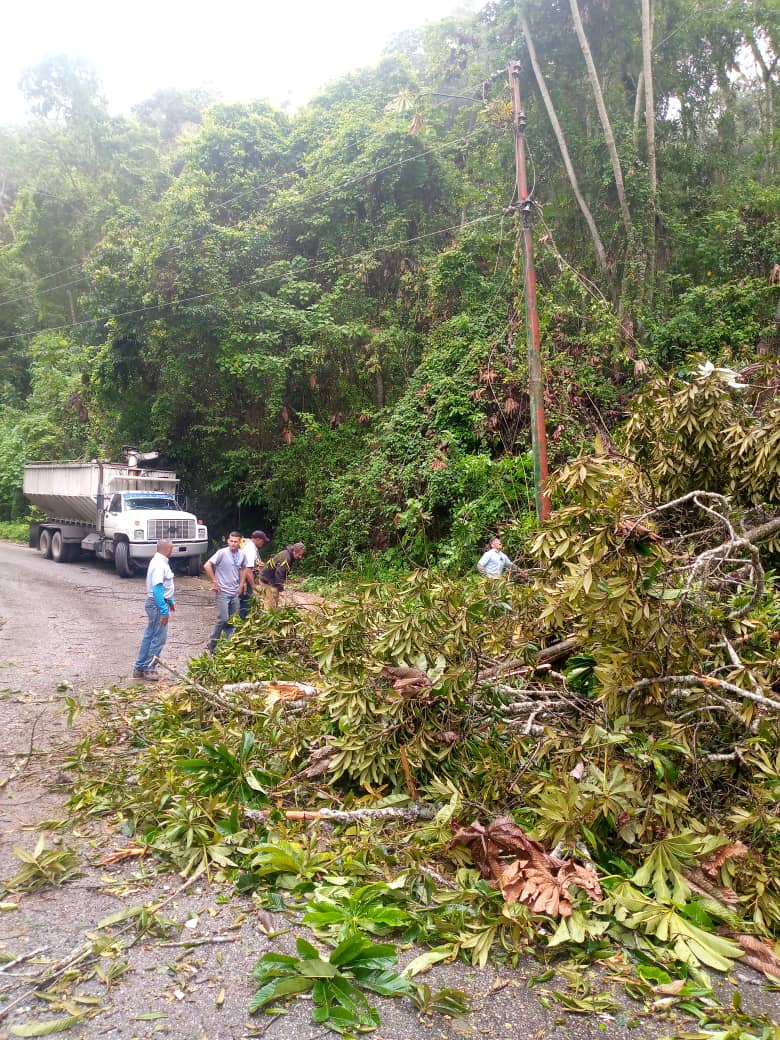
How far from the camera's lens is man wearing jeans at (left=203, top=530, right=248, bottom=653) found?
27.8 ft

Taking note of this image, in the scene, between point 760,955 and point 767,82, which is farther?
point 767,82

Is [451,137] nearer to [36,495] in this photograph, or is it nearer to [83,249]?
[36,495]

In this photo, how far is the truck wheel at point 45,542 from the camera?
19.8 meters

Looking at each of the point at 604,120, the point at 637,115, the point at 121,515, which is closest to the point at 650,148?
the point at 637,115

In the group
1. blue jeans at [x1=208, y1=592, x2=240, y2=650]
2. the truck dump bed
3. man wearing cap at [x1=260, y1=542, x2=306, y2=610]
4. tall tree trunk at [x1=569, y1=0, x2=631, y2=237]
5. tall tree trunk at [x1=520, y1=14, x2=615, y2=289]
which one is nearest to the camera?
man wearing cap at [x1=260, y1=542, x2=306, y2=610]

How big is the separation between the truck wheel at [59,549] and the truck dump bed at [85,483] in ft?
1.71

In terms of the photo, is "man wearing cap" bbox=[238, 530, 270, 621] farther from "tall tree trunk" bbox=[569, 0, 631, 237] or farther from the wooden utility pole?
"tall tree trunk" bbox=[569, 0, 631, 237]

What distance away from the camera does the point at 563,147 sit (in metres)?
16.7

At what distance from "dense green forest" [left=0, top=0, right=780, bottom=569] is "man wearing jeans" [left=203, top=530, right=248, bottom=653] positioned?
5.16 metres

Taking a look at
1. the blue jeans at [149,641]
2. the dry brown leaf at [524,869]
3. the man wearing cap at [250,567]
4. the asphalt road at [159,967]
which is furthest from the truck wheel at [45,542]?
the dry brown leaf at [524,869]

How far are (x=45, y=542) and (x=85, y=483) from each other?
4141 millimetres

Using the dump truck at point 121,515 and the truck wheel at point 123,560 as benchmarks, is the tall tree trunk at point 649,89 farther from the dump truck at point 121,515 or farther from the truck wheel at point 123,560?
the truck wheel at point 123,560

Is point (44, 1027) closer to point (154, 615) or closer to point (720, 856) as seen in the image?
point (720, 856)

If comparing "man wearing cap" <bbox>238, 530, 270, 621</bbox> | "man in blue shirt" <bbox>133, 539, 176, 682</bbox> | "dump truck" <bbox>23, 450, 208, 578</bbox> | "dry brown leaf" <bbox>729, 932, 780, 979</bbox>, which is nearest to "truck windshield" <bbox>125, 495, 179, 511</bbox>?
"dump truck" <bbox>23, 450, 208, 578</bbox>
